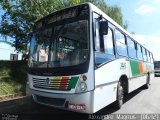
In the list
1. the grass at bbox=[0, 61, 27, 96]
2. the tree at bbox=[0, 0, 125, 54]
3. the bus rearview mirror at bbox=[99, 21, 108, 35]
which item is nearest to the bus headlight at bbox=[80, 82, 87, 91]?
the bus rearview mirror at bbox=[99, 21, 108, 35]

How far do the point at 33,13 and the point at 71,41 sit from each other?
7.90 m

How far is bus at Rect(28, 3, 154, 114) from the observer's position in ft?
20.5

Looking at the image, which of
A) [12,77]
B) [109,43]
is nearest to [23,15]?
[12,77]

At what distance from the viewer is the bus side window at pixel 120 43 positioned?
8.67 m

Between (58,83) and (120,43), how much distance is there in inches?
134

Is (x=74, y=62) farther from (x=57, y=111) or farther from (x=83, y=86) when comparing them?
(x=57, y=111)

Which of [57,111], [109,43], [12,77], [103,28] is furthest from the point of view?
[12,77]

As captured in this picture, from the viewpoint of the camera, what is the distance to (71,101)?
20.5 ft

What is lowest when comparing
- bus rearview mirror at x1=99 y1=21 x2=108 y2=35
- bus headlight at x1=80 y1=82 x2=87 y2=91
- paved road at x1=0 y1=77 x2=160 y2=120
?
paved road at x1=0 y1=77 x2=160 y2=120

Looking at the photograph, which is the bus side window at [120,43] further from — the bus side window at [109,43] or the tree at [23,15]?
the tree at [23,15]

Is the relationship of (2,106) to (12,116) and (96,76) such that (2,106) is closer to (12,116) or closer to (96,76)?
(12,116)

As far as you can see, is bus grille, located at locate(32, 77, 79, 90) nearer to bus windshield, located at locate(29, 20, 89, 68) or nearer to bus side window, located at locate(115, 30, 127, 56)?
bus windshield, located at locate(29, 20, 89, 68)

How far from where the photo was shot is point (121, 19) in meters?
31.0

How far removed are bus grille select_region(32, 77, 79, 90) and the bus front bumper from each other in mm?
182
